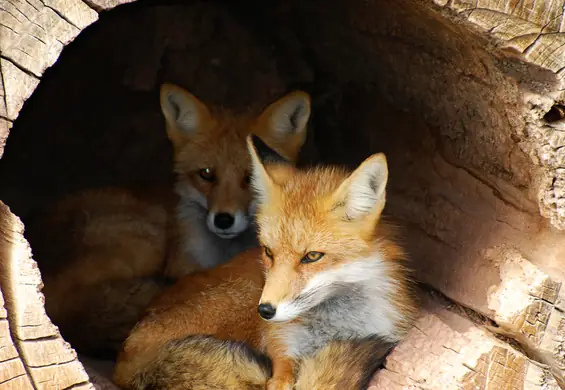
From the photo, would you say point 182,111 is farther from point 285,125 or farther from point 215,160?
point 285,125

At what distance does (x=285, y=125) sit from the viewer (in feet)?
12.7

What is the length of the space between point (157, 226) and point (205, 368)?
5.14ft

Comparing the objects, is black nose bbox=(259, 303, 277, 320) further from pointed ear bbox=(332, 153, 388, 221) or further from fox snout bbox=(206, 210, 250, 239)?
fox snout bbox=(206, 210, 250, 239)

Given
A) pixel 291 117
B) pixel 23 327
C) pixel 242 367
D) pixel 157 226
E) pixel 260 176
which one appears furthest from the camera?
pixel 157 226

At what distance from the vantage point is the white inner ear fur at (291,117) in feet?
12.3

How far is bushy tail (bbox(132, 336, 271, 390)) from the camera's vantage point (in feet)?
8.54

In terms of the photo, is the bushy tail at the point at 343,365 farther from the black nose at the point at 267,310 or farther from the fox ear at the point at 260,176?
the fox ear at the point at 260,176

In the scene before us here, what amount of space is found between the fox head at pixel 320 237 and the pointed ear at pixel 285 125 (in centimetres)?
92

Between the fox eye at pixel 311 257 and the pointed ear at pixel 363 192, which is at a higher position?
the pointed ear at pixel 363 192

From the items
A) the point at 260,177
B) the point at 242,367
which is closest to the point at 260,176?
the point at 260,177

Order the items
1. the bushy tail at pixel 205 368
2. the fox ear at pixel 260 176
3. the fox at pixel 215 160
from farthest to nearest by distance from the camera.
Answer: the fox at pixel 215 160, the fox ear at pixel 260 176, the bushy tail at pixel 205 368

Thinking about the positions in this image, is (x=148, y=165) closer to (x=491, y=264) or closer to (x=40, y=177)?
(x=40, y=177)

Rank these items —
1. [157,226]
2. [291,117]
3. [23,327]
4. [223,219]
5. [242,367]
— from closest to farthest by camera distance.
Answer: [23,327], [242,367], [223,219], [291,117], [157,226]

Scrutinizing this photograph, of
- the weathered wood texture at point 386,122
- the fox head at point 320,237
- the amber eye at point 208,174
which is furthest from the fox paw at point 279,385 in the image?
the amber eye at point 208,174
